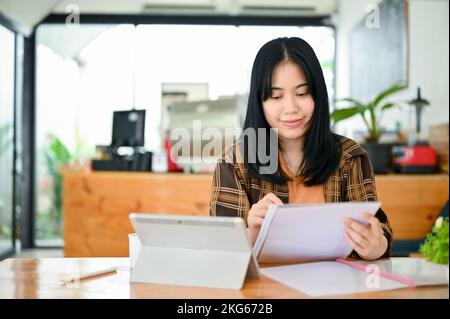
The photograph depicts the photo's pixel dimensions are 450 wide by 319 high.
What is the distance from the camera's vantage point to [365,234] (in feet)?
3.34

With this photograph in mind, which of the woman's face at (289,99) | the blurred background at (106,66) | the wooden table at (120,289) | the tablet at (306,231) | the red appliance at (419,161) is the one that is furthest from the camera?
the blurred background at (106,66)

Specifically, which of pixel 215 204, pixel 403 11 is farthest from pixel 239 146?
pixel 403 11

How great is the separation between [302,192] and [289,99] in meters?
0.27

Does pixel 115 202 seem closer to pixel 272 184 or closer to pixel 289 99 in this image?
pixel 272 184

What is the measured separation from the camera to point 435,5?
2887mm

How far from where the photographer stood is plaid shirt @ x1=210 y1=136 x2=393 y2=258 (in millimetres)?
1359

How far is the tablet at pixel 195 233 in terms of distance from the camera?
85 centimetres

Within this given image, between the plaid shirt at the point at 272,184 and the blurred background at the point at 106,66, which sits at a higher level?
the blurred background at the point at 106,66

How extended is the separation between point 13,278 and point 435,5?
274cm

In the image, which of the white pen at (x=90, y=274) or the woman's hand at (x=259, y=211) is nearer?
the white pen at (x=90, y=274)

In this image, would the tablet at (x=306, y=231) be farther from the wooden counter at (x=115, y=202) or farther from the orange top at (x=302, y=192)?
the wooden counter at (x=115, y=202)

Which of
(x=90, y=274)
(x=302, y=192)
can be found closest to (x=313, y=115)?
(x=302, y=192)

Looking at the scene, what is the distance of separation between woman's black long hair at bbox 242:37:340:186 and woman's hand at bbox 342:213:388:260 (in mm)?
344

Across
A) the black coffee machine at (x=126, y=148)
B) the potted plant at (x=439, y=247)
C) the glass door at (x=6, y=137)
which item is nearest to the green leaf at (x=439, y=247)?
the potted plant at (x=439, y=247)
